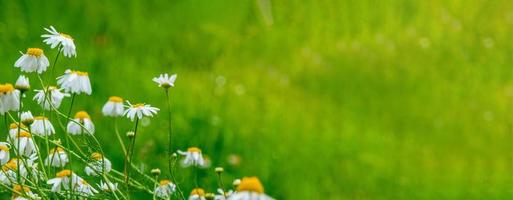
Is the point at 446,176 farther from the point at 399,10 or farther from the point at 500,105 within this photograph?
the point at 399,10

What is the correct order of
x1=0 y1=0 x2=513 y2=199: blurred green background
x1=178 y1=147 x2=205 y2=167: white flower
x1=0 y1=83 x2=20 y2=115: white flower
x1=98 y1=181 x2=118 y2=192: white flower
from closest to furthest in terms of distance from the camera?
x1=0 y1=83 x2=20 y2=115: white flower
x1=98 y1=181 x2=118 y2=192: white flower
x1=178 y1=147 x2=205 y2=167: white flower
x1=0 y1=0 x2=513 y2=199: blurred green background

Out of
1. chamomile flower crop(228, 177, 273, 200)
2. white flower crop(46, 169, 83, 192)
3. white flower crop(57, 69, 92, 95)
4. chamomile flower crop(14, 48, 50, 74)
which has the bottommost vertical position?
chamomile flower crop(228, 177, 273, 200)

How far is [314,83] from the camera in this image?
203 inches

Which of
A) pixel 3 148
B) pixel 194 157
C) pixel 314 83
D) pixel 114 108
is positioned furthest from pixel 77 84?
pixel 314 83

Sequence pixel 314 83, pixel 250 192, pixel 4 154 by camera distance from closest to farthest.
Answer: pixel 250 192 → pixel 4 154 → pixel 314 83

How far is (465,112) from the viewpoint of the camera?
499 cm

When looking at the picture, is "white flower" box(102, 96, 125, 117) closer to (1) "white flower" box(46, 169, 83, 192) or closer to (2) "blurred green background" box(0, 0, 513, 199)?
(1) "white flower" box(46, 169, 83, 192)

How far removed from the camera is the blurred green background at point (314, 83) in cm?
408

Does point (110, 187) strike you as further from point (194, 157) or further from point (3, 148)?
point (194, 157)

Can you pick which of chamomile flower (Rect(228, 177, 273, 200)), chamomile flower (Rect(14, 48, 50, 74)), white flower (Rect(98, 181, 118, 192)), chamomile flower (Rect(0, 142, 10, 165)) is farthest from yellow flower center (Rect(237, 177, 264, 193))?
chamomile flower (Rect(14, 48, 50, 74))

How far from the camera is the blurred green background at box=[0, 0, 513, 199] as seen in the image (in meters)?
4.08

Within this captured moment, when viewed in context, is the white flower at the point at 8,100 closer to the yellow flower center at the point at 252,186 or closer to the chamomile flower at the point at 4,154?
the chamomile flower at the point at 4,154

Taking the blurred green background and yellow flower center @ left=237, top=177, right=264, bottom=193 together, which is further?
the blurred green background

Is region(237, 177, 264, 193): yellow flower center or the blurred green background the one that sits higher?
the blurred green background
